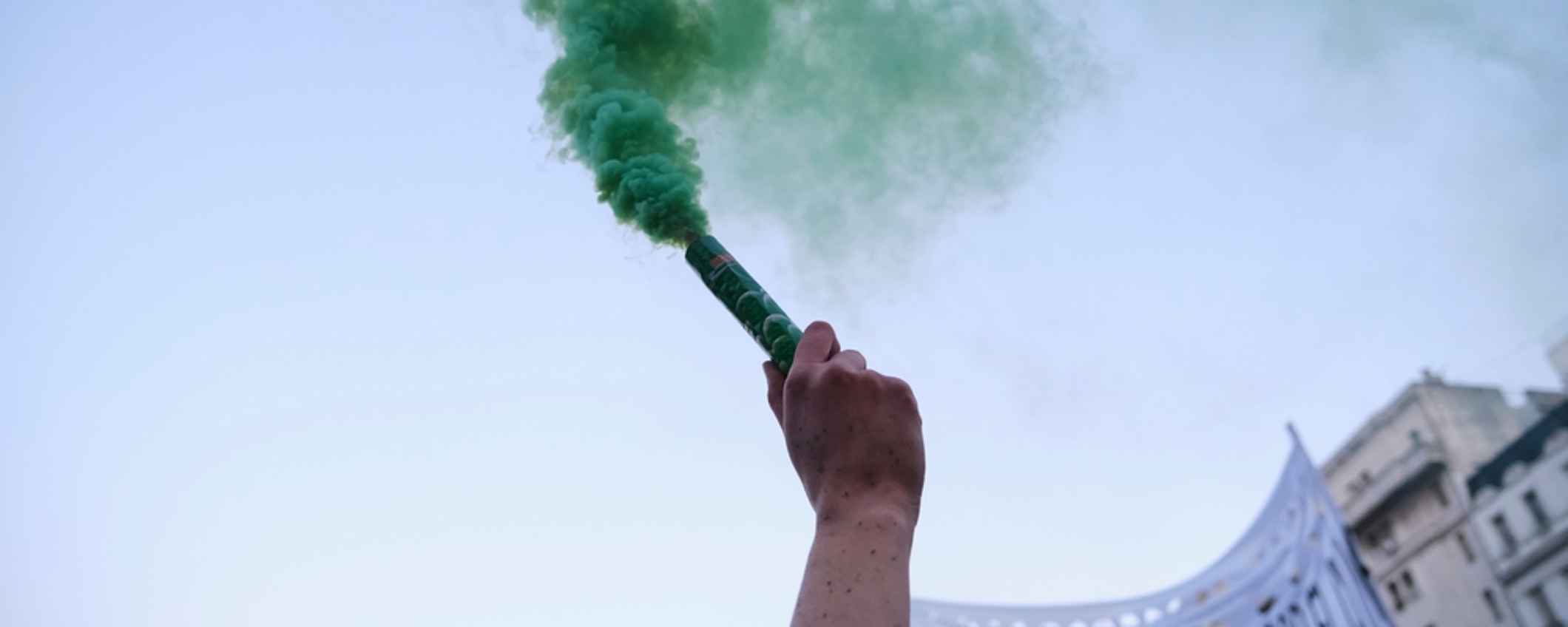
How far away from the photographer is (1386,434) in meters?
35.4

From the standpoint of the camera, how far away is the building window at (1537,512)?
2788cm

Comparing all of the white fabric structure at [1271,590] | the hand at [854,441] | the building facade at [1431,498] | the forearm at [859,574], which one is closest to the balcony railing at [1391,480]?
the building facade at [1431,498]

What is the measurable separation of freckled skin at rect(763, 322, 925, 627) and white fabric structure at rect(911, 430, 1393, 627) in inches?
484

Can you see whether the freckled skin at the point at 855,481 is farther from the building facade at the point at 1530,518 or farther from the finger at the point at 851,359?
the building facade at the point at 1530,518

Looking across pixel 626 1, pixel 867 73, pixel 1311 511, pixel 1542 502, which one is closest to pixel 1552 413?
pixel 1542 502

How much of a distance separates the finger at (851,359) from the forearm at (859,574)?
29 cm

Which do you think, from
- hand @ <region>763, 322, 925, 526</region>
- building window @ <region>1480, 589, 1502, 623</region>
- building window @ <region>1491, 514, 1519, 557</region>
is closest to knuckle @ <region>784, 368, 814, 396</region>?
hand @ <region>763, 322, 925, 526</region>

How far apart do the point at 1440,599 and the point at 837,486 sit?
127 feet

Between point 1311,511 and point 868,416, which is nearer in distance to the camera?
point 868,416

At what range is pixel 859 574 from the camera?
1396 mm

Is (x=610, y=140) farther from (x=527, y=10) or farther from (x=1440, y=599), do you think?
(x=1440, y=599)

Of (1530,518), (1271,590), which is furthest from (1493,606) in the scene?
(1271,590)

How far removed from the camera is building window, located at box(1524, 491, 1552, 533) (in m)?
Result: 27.9

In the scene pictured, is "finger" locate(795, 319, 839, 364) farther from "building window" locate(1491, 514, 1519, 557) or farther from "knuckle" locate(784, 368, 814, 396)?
"building window" locate(1491, 514, 1519, 557)
